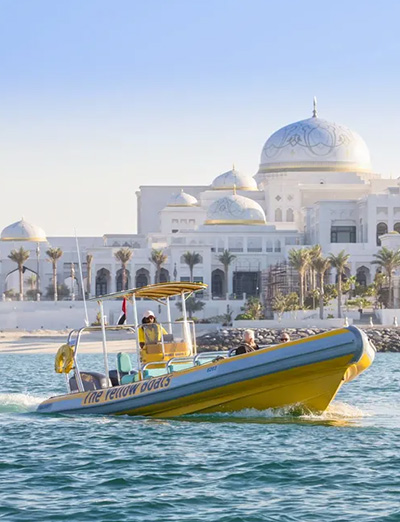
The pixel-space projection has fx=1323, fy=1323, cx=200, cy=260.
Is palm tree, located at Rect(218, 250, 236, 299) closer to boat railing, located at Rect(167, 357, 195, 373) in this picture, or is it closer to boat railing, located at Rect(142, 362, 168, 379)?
boat railing, located at Rect(167, 357, 195, 373)

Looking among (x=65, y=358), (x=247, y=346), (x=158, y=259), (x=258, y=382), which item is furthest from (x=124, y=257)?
(x=258, y=382)

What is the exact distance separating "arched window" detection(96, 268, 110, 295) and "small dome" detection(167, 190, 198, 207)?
16.5 meters

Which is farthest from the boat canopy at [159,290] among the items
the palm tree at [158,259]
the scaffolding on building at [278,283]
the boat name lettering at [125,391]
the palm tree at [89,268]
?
the palm tree at [89,268]

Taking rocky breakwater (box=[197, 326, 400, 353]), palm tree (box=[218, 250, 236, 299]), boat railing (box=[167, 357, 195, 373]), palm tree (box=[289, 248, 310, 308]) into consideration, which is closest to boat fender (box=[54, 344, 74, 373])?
boat railing (box=[167, 357, 195, 373])

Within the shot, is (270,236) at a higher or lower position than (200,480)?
higher

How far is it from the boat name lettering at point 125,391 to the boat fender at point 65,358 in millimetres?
765

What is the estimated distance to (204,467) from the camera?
1847 cm

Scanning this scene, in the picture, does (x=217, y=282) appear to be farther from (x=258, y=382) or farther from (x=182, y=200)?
(x=258, y=382)

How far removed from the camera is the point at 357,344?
22141 mm

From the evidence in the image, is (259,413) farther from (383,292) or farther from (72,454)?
(383,292)

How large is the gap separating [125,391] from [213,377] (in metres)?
1.91

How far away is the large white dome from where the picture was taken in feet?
358

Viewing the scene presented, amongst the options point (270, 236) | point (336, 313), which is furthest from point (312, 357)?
point (270, 236)

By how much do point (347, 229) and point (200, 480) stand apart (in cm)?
8299
